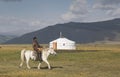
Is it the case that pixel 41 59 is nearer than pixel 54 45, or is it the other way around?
pixel 41 59

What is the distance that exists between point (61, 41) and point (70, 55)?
36782 mm

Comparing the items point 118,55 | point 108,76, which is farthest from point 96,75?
point 118,55

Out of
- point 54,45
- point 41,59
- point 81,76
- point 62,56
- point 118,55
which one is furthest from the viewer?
point 54,45

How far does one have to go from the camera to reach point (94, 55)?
5688cm

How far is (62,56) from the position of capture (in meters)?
54.3

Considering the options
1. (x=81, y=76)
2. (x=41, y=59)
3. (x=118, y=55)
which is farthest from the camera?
(x=118, y=55)

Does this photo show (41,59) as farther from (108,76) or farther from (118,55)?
(118,55)

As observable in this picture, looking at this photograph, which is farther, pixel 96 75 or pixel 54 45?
pixel 54 45

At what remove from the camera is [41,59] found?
31906 millimetres

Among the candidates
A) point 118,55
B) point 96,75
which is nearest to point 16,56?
point 118,55

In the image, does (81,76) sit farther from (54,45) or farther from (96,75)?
(54,45)

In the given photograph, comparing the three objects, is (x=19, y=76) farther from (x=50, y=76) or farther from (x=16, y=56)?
(x=16, y=56)

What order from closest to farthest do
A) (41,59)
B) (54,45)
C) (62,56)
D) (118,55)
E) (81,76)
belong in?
1. (81,76)
2. (41,59)
3. (62,56)
4. (118,55)
5. (54,45)

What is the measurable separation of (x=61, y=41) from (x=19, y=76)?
67391 millimetres
